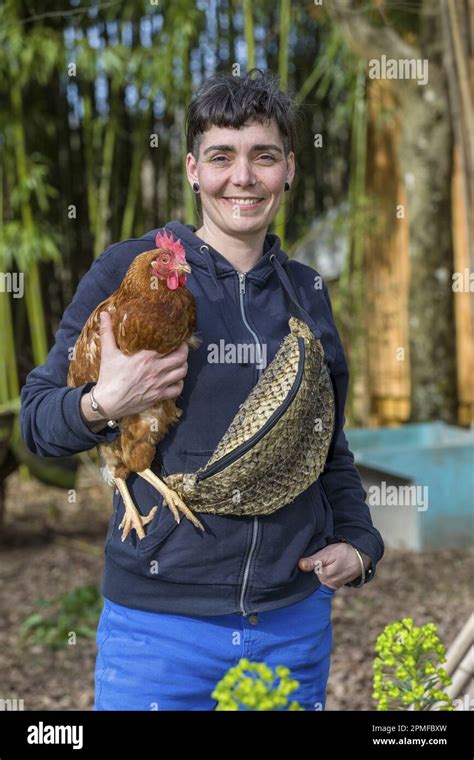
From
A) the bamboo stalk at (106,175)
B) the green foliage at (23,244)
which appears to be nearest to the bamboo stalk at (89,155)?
the bamboo stalk at (106,175)

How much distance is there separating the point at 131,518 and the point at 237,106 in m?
0.58

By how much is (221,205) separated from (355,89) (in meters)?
3.76

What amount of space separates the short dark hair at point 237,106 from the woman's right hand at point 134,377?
319 mm

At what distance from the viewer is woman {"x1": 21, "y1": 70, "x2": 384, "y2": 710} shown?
1.21m

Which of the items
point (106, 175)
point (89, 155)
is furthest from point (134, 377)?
point (89, 155)

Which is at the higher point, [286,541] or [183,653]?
[286,541]

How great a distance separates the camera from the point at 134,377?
113cm

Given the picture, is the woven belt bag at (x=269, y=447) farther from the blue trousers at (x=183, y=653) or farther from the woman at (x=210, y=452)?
the blue trousers at (x=183, y=653)

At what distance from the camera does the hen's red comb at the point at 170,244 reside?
120cm

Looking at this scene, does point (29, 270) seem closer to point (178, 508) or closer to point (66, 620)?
point (66, 620)

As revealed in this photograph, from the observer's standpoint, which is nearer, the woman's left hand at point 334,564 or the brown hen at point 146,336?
the brown hen at point 146,336

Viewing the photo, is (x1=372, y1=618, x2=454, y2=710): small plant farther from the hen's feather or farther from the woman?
the hen's feather

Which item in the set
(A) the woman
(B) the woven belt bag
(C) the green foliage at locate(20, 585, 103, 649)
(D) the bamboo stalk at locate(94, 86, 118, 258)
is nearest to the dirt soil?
(C) the green foliage at locate(20, 585, 103, 649)

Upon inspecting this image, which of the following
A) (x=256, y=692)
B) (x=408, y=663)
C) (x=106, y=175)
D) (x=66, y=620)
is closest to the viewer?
(x=256, y=692)
